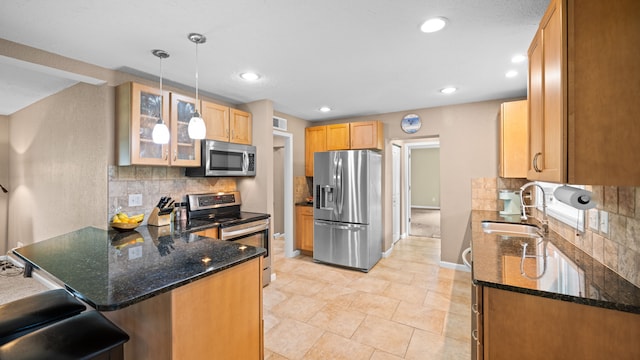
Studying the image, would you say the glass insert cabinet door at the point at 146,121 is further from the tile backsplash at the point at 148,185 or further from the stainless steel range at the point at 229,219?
the stainless steel range at the point at 229,219

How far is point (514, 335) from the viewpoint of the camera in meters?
1.22

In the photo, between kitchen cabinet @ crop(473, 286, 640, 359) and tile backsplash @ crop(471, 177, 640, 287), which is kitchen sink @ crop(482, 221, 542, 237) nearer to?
tile backsplash @ crop(471, 177, 640, 287)

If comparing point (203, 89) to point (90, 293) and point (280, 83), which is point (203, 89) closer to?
point (280, 83)

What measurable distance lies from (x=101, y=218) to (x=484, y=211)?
4.30 meters

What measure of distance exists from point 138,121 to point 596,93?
9.95 feet

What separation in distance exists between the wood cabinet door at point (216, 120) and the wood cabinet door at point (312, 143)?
174cm

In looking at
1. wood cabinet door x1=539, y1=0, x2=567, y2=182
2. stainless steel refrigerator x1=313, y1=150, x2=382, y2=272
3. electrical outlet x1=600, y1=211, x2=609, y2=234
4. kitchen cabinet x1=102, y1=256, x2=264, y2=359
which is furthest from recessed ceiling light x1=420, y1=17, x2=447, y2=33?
stainless steel refrigerator x1=313, y1=150, x2=382, y2=272

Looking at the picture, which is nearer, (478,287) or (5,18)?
(478,287)

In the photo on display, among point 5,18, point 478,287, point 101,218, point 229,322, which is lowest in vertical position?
point 229,322

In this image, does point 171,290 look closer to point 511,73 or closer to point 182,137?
point 182,137

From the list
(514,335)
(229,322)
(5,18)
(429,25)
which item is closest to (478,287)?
(514,335)

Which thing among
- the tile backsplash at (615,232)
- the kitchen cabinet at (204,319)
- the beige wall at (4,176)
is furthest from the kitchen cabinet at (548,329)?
the beige wall at (4,176)

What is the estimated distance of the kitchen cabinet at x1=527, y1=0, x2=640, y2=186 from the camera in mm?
1002

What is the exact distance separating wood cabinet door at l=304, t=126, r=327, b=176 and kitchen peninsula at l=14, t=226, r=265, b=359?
9.86 feet
